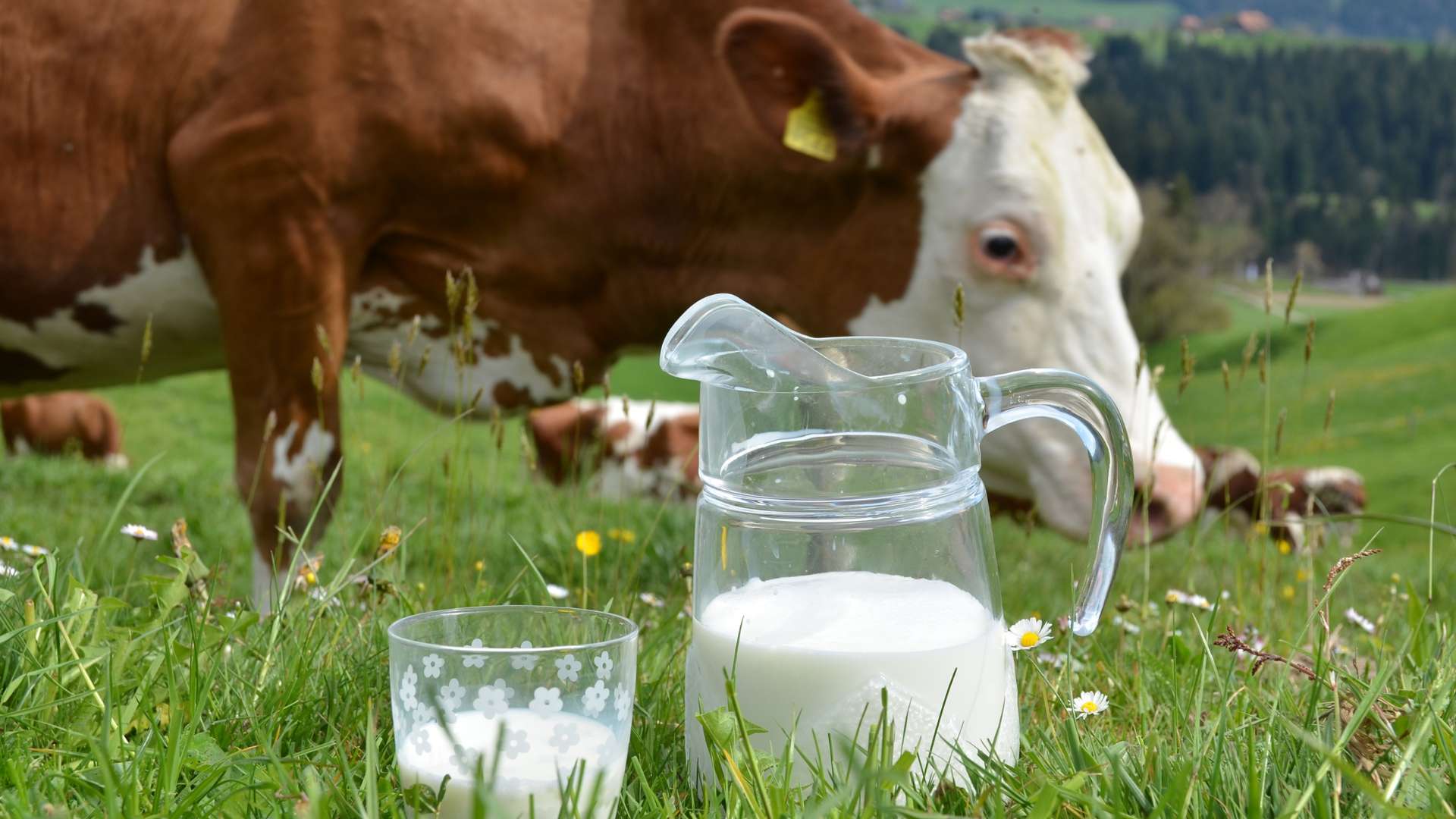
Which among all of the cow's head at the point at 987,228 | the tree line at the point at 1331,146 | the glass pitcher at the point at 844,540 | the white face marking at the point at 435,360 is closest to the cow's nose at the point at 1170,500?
the cow's head at the point at 987,228

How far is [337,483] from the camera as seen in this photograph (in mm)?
3557

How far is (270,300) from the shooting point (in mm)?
2945

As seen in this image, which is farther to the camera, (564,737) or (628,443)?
(628,443)

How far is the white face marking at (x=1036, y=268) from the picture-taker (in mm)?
3504

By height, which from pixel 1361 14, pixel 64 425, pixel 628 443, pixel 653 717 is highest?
pixel 653 717

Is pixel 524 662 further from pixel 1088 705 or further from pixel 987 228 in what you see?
pixel 987 228

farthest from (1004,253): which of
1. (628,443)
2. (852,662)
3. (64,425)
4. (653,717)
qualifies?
(64,425)

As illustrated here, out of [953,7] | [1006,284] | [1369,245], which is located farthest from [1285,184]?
[1006,284]

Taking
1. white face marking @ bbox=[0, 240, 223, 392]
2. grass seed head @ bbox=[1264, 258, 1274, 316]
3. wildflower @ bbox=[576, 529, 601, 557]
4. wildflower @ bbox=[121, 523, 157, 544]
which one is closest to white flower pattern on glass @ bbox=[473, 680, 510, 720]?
wildflower @ bbox=[576, 529, 601, 557]

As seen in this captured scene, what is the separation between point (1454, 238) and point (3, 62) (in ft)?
151

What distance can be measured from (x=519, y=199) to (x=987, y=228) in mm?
1197

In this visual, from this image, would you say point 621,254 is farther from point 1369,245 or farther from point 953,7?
point 953,7

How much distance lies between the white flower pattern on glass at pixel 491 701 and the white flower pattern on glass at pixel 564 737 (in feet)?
0.17

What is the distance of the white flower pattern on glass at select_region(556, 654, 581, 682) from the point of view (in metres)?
1.16
